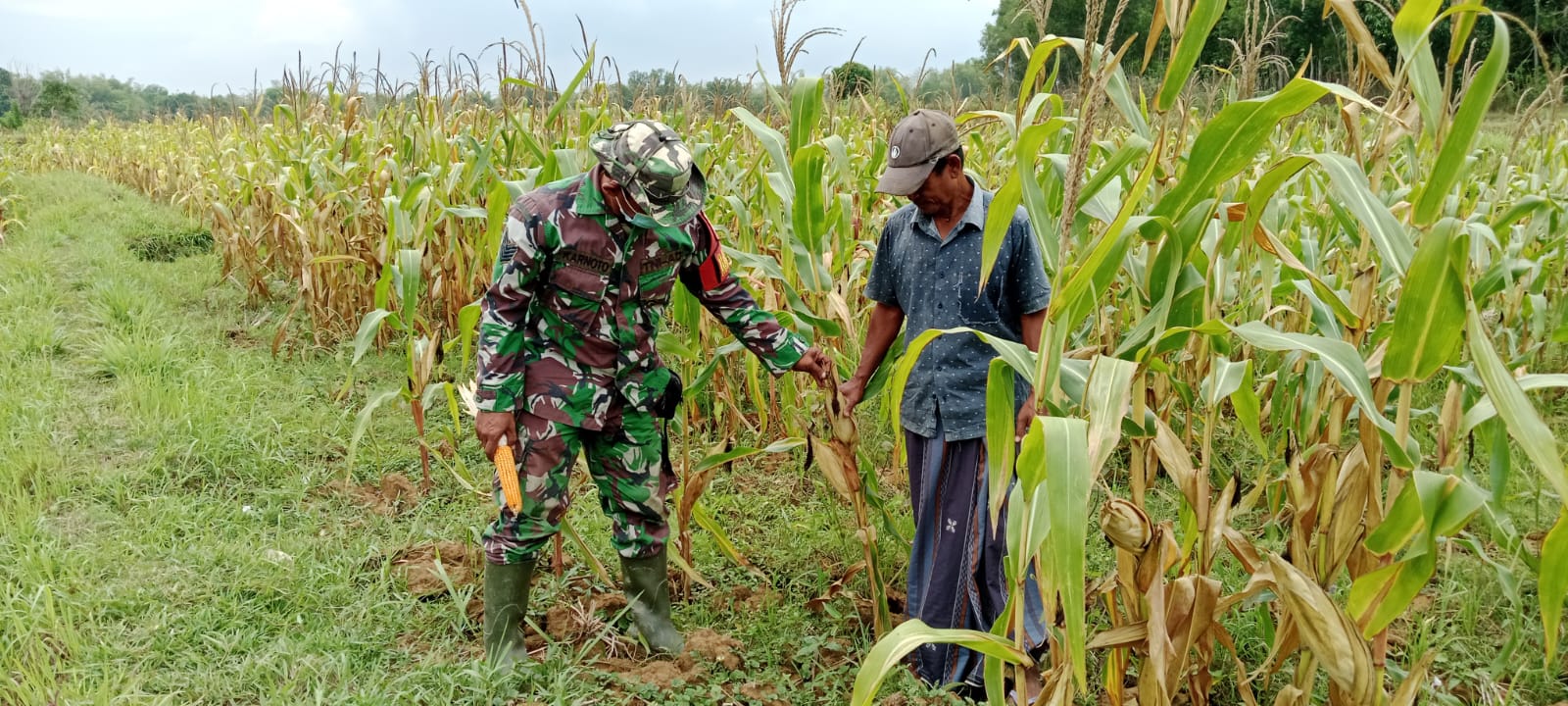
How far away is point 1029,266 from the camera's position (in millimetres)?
2254

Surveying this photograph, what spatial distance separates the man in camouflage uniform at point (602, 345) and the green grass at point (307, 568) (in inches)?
13.2

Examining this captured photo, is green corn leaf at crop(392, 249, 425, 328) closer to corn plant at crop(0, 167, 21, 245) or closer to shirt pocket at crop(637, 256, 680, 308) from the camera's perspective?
shirt pocket at crop(637, 256, 680, 308)

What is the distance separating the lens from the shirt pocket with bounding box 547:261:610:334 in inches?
91.4

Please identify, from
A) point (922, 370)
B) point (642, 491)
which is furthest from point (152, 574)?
point (922, 370)

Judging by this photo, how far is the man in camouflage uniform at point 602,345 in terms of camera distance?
225cm

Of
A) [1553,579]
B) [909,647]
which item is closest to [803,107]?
[909,647]

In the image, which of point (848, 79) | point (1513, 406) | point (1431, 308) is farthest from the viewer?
point (848, 79)

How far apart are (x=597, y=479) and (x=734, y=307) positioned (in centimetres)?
63

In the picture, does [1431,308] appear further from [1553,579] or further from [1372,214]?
[1553,579]

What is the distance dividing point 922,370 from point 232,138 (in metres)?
8.20

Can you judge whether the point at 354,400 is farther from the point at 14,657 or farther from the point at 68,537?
the point at 14,657

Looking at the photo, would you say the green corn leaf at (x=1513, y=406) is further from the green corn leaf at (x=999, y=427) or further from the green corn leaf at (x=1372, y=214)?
the green corn leaf at (x=999, y=427)

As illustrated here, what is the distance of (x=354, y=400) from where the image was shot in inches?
185

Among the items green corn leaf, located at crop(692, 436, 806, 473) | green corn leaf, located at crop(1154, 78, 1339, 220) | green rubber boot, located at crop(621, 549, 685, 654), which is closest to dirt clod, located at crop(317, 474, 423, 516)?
green rubber boot, located at crop(621, 549, 685, 654)
